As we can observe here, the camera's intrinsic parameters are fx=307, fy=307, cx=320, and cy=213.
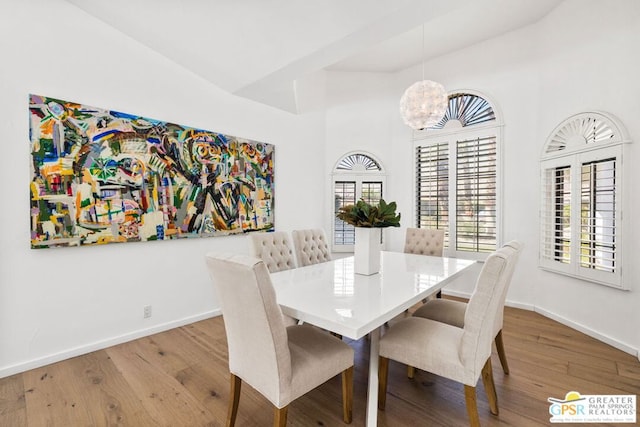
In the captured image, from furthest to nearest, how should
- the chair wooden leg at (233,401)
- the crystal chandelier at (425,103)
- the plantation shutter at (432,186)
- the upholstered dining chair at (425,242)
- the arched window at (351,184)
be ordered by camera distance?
the arched window at (351,184), the plantation shutter at (432,186), the upholstered dining chair at (425,242), the crystal chandelier at (425,103), the chair wooden leg at (233,401)

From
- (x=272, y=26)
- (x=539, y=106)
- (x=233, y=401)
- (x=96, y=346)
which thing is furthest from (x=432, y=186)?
(x=96, y=346)

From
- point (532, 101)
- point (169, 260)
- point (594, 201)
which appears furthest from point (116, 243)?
point (532, 101)

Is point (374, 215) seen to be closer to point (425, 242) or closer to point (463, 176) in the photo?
point (425, 242)

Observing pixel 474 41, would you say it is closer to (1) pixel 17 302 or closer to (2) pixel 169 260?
(2) pixel 169 260

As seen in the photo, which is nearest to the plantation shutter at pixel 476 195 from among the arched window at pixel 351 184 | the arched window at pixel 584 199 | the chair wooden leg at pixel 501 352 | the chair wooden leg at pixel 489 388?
the arched window at pixel 584 199

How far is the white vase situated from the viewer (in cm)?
235

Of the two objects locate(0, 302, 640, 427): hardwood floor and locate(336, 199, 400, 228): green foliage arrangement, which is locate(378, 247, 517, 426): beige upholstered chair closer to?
locate(0, 302, 640, 427): hardwood floor

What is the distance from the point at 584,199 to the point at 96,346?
4.95 metres

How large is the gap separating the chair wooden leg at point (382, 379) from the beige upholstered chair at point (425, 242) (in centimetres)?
205

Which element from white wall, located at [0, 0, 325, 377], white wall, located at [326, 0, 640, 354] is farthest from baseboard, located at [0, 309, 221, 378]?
white wall, located at [326, 0, 640, 354]

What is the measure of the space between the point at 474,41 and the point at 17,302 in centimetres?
566

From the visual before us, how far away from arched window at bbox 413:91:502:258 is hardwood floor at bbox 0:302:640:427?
169cm

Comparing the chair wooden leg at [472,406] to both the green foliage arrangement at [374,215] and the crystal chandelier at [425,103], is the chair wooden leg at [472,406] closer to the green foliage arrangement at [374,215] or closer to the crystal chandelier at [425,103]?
the green foliage arrangement at [374,215]

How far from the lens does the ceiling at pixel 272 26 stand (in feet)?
7.36
